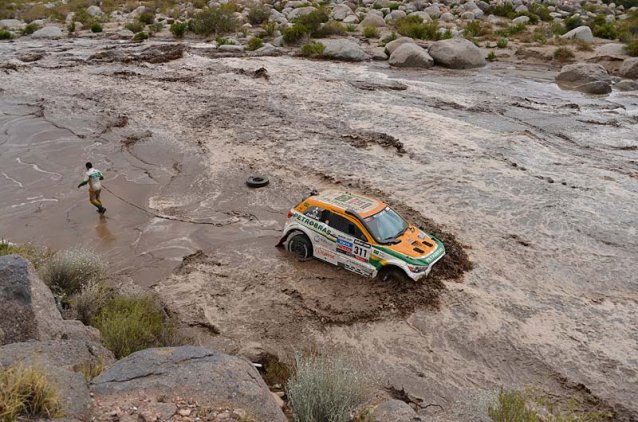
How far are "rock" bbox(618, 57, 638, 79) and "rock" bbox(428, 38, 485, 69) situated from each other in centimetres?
795

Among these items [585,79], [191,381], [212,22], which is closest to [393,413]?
[191,381]

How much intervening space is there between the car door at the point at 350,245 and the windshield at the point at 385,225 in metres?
0.27

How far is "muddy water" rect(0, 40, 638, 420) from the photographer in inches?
391

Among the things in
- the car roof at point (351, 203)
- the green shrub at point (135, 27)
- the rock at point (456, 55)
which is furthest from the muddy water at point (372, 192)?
the green shrub at point (135, 27)

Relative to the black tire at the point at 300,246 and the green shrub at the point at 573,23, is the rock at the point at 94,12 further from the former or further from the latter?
the black tire at the point at 300,246

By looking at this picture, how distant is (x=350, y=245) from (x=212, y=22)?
37.9 meters

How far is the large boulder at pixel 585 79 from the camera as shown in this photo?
92.0ft

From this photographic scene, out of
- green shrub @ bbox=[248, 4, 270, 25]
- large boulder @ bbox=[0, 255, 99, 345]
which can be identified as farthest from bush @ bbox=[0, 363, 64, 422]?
green shrub @ bbox=[248, 4, 270, 25]

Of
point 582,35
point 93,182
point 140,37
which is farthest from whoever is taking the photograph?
point 140,37

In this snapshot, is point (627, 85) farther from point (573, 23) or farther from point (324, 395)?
point (324, 395)

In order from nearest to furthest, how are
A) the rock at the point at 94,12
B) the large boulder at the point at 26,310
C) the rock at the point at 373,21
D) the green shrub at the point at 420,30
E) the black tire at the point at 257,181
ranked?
1. the large boulder at the point at 26,310
2. the black tire at the point at 257,181
3. the green shrub at the point at 420,30
4. the rock at the point at 373,21
5. the rock at the point at 94,12

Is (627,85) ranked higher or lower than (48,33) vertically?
higher

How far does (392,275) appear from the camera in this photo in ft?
36.7

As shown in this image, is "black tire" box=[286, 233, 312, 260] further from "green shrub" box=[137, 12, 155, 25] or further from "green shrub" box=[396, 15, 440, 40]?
"green shrub" box=[137, 12, 155, 25]
